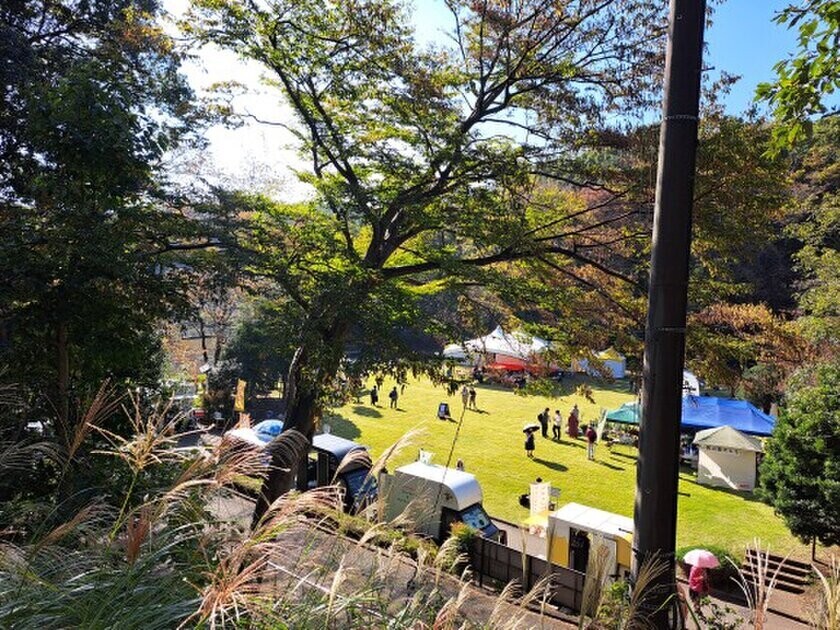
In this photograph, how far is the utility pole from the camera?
236cm

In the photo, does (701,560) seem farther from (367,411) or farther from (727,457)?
(367,411)

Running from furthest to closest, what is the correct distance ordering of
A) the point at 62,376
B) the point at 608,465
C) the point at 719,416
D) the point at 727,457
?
1. the point at 608,465
2. the point at 719,416
3. the point at 727,457
4. the point at 62,376

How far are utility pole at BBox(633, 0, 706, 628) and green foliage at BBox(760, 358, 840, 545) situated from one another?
8733 mm

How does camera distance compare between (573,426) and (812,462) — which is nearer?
(812,462)

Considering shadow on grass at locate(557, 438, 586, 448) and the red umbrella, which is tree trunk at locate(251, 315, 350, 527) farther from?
shadow on grass at locate(557, 438, 586, 448)

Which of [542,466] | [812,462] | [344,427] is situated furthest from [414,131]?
[344,427]

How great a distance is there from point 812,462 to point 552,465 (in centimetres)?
768

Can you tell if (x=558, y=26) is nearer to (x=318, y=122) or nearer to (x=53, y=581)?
(x=318, y=122)

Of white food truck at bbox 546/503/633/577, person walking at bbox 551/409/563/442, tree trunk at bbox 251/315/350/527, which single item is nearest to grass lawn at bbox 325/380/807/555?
person walking at bbox 551/409/563/442

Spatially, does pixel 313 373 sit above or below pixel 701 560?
above

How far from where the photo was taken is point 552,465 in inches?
632

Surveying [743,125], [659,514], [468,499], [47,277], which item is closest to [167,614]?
[659,514]

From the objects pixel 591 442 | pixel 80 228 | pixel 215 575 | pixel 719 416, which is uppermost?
pixel 80 228

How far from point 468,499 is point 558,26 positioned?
27.4 feet
